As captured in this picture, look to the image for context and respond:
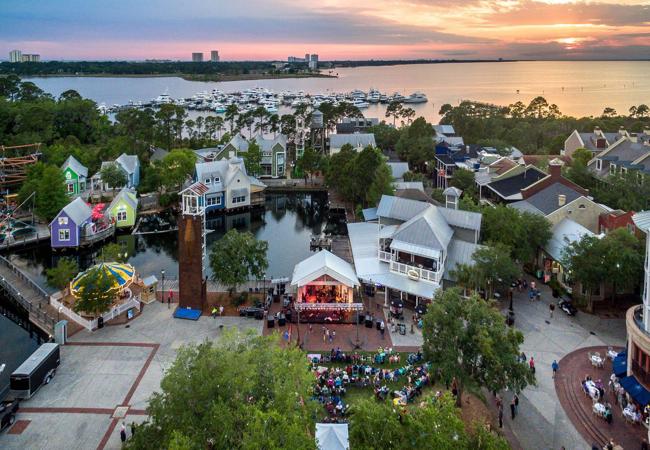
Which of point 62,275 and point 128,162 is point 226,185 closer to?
point 128,162

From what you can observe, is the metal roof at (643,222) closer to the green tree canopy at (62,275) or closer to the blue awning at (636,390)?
the blue awning at (636,390)

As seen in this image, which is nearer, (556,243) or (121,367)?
(121,367)

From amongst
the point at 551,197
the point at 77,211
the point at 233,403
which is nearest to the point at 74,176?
the point at 77,211

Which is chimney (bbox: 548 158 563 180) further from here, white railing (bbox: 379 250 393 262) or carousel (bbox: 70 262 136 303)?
carousel (bbox: 70 262 136 303)

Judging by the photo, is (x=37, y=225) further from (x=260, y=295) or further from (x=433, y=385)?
(x=433, y=385)

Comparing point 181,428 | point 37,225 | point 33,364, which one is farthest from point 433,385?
point 37,225

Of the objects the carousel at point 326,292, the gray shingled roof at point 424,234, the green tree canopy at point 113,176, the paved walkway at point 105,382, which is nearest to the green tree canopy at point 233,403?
the paved walkway at point 105,382
